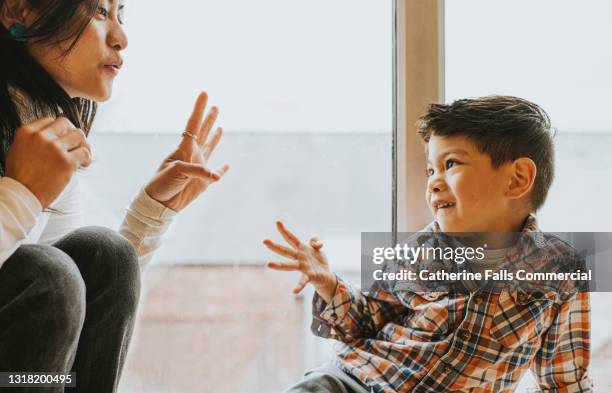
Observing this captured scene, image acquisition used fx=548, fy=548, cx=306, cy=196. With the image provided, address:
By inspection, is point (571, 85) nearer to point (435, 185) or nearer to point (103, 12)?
point (435, 185)

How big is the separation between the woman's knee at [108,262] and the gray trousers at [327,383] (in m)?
0.30

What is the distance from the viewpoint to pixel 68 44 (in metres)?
0.79

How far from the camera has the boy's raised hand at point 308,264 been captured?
922 millimetres

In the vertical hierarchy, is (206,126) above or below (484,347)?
above

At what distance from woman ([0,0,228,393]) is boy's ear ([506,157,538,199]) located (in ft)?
1.71

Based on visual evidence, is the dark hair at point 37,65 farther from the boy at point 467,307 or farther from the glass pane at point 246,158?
the boy at point 467,307

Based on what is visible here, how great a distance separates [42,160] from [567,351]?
0.85 metres

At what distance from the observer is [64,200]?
0.92m

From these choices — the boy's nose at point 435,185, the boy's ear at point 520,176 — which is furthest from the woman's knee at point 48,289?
the boy's ear at point 520,176

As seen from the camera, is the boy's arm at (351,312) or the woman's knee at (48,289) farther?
the boy's arm at (351,312)

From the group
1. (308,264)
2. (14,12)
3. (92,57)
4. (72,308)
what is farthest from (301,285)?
(14,12)

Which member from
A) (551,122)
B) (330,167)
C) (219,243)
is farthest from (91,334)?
(551,122)

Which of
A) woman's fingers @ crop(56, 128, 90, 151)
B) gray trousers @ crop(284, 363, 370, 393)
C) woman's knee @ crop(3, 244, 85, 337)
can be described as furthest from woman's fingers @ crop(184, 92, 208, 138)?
gray trousers @ crop(284, 363, 370, 393)

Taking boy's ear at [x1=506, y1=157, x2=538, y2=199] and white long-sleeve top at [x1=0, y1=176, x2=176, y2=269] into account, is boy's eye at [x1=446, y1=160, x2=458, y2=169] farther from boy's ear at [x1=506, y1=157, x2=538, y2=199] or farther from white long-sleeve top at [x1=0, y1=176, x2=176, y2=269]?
white long-sleeve top at [x1=0, y1=176, x2=176, y2=269]
